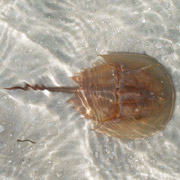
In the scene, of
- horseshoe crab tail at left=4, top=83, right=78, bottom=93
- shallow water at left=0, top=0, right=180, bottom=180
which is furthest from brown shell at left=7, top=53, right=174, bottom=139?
shallow water at left=0, top=0, right=180, bottom=180

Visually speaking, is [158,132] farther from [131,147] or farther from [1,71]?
[1,71]

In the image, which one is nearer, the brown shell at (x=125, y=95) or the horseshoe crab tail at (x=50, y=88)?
the brown shell at (x=125, y=95)

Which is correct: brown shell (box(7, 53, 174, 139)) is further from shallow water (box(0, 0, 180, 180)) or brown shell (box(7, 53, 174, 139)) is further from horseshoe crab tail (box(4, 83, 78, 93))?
shallow water (box(0, 0, 180, 180))

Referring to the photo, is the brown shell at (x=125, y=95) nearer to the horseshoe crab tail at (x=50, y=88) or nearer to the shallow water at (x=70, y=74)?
the horseshoe crab tail at (x=50, y=88)

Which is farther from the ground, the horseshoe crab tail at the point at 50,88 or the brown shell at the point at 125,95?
the brown shell at the point at 125,95

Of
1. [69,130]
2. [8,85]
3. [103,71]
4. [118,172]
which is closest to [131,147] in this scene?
[118,172]

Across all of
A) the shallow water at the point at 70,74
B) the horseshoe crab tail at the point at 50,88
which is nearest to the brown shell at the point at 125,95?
the horseshoe crab tail at the point at 50,88
